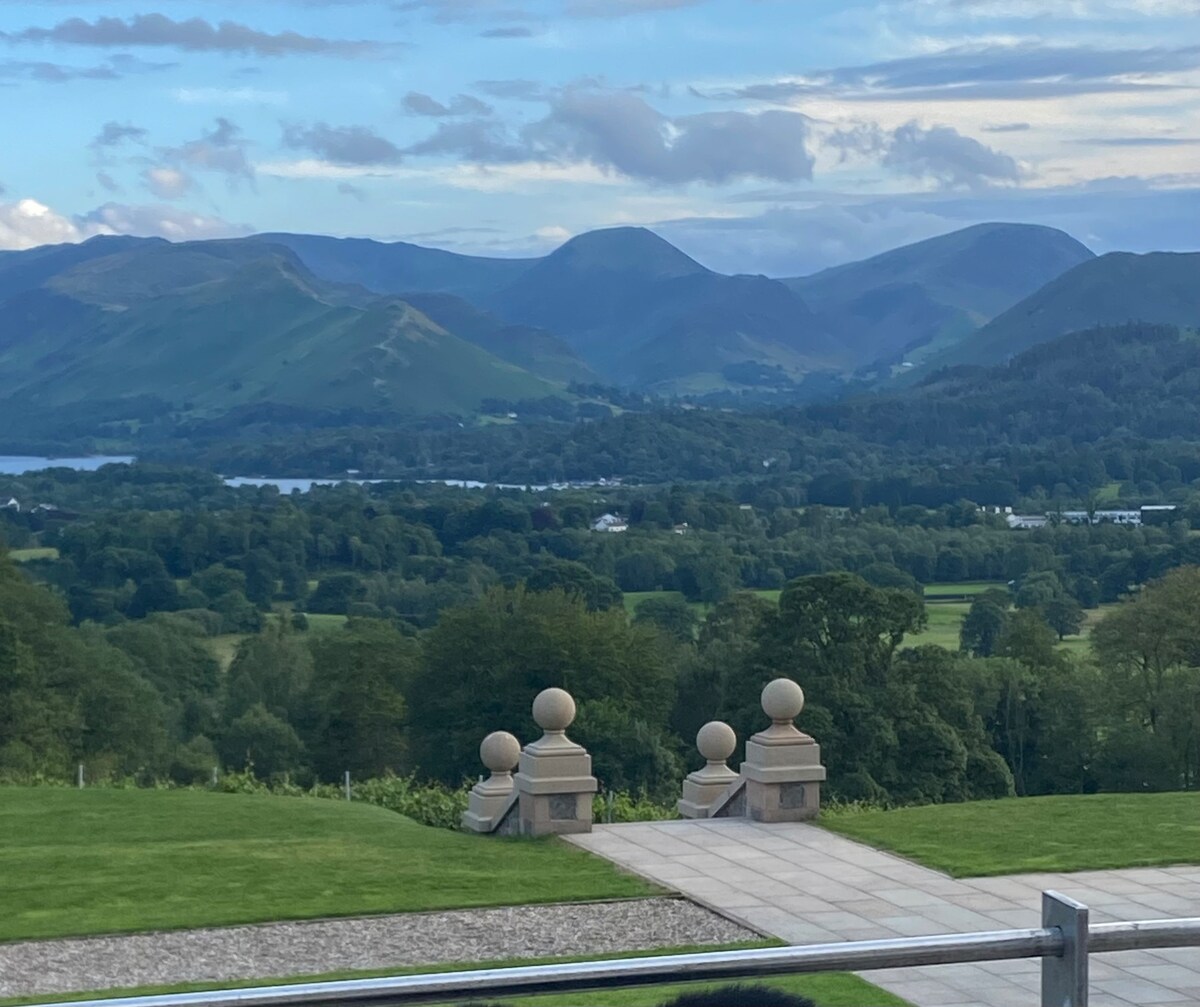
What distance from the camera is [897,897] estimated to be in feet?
39.6

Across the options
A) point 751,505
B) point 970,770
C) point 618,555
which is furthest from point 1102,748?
point 751,505

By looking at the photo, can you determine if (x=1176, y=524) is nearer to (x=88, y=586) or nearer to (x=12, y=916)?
(x=88, y=586)

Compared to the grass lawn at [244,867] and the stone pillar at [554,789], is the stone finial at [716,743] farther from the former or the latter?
the grass lawn at [244,867]

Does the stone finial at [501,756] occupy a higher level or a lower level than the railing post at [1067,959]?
lower

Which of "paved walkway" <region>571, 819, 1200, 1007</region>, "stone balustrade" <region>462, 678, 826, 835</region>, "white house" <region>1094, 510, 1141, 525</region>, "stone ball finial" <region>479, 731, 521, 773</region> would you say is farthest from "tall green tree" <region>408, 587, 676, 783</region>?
"white house" <region>1094, 510, 1141, 525</region>

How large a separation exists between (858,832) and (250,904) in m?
5.12

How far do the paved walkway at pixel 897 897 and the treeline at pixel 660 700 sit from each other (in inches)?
846

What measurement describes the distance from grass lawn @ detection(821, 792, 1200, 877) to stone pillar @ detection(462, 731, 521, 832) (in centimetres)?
273

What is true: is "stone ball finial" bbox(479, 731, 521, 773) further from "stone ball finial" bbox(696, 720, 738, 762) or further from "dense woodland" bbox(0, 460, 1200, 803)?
"dense woodland" bbox(0, 460, 1200, 803)

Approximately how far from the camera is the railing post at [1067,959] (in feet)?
13.8

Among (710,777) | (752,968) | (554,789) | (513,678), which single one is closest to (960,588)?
(513,678)

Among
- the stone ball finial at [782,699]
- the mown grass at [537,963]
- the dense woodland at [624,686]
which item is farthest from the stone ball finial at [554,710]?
the dense woodland at [624,686]

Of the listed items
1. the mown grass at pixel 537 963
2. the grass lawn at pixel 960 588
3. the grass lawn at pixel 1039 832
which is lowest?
the grass lawn at pixel 960 588

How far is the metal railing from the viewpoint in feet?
12.1
